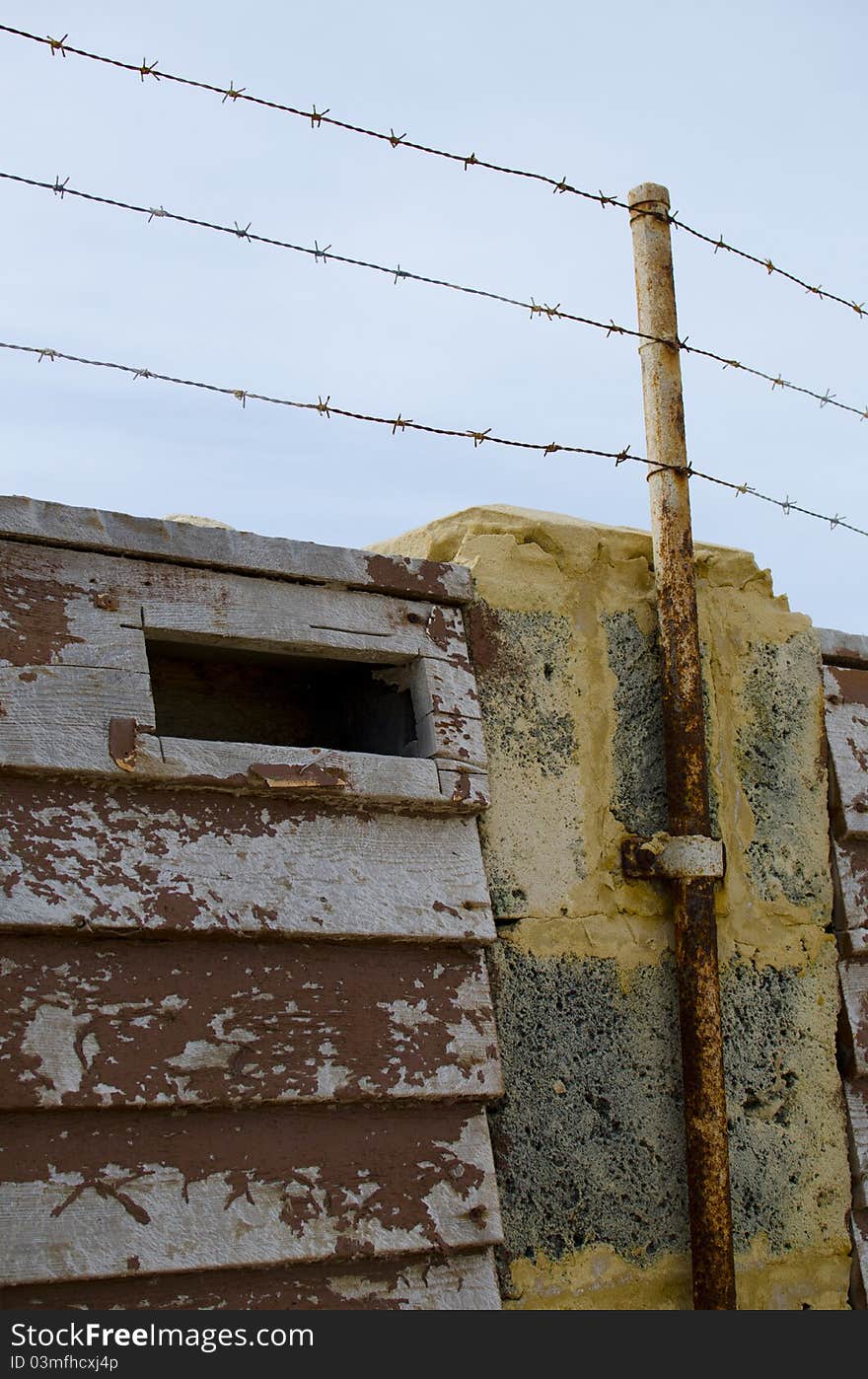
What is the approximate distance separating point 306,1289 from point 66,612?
1.14 m

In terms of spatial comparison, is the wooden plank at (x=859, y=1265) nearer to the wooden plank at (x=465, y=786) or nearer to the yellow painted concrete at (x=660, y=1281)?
the yellow painted concrete at (x=660, y=1281)

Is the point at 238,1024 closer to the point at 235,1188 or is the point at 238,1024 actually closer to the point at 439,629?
the point at 235,1188

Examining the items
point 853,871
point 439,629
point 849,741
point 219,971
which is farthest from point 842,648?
point 219,971

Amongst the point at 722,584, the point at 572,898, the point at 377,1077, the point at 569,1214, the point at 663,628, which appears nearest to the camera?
the point at 377,1077

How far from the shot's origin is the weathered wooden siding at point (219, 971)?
2.03 m

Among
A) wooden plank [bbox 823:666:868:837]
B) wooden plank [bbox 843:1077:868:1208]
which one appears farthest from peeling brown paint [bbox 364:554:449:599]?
wooden plank [bbox 843:1077:868:1208]

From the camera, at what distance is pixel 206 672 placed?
9.67 feet

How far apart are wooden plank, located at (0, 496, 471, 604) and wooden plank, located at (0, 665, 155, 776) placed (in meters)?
0.24

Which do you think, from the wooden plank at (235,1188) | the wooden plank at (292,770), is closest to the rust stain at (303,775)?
the wooden plank at (292,770)

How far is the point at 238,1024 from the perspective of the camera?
2.18 metres

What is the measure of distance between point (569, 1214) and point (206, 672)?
51.4 inches

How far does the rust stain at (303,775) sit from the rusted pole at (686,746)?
77 centimetres

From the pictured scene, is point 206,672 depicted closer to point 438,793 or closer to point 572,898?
point 438,793

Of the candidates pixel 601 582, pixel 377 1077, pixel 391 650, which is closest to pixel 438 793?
pixel 391 650
